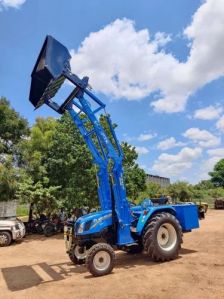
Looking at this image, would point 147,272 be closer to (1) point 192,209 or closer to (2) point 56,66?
(1) point 192,209

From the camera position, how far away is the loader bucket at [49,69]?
9.86 meters

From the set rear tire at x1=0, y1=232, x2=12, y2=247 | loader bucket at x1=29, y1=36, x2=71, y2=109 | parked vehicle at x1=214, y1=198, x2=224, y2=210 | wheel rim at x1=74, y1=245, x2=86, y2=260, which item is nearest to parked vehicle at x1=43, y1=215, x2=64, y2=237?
rear tire at x1=0, y1=232, x2=12, y2=247

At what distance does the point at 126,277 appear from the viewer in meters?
9.39

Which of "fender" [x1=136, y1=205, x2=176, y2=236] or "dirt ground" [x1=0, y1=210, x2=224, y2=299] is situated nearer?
"dirt ground" [x1=0, y1=210, x2=224, y2=299]

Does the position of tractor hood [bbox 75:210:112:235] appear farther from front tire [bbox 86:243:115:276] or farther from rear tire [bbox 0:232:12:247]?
rear tire [bbox 0:232:12:247]

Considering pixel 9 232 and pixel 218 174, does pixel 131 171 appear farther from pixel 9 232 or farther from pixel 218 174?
pixel 218 174

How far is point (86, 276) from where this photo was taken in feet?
32.2

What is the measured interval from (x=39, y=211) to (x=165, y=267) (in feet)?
47.0

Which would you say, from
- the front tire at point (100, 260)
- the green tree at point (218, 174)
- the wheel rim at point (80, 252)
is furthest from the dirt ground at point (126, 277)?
the green tree at point (218, 174)

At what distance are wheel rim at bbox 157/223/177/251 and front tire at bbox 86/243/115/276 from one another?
6.93 feet

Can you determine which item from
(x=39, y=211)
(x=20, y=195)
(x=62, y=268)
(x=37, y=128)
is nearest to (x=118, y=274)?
(x=62, y=268)

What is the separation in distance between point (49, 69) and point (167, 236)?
6.34 meters

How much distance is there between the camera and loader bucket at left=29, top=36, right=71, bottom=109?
9859 mm

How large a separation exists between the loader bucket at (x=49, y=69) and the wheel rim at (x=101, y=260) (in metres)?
4.91
